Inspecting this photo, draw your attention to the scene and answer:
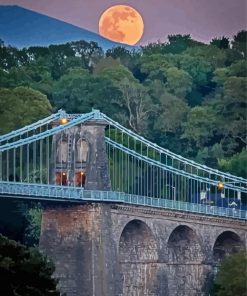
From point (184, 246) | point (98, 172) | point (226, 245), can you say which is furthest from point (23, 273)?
point (226, 245)

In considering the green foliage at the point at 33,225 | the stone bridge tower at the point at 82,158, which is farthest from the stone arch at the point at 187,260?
the stone bridge tower at the point at 82,158

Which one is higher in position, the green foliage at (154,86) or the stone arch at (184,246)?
the green foliage at (154,86)

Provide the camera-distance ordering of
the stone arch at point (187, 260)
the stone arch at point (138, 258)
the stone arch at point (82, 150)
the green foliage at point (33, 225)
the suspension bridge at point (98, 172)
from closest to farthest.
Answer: the suspension bridge at point (98, 172) < the stone arch at point (82, 150) < the stone arch at point (138, 258) < the green foliage at point (33, 225) < the stone arch at point (187, 260)

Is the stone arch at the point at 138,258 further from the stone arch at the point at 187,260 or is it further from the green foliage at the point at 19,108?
the green foliage at the point at 19,108

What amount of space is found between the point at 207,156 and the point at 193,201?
958 centimetres

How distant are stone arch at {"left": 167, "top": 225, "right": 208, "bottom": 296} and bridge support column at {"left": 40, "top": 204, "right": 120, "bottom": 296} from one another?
837cm

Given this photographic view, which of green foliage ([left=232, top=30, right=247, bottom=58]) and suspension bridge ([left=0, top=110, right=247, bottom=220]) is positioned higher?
green foliage ([left=232, top=30, right=247, bottom=58])

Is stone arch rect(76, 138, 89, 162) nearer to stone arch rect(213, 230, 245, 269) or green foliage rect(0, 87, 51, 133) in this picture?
green foliage rect(0, 87, 51, 133)

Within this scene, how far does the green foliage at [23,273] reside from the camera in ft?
218

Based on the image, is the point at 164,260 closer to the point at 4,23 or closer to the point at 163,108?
the point at 4,23

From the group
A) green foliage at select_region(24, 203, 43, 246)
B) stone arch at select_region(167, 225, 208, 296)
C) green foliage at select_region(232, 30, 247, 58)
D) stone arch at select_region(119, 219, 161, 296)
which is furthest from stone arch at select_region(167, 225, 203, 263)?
green foliage at select_region(232, 30, 247, 58)

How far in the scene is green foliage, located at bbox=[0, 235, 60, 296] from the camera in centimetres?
6656

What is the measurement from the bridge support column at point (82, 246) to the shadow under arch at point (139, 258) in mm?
4263

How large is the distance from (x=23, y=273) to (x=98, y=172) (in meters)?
19.4
